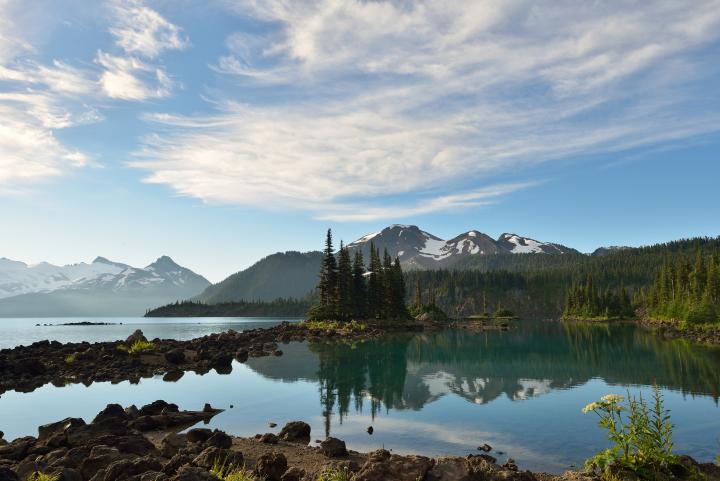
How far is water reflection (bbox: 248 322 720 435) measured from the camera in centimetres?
2825

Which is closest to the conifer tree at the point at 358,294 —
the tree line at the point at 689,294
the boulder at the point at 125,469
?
the tree line at the point at 689,294

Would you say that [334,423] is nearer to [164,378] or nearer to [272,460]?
[272,460]

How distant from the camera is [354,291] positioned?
10250 centimetres

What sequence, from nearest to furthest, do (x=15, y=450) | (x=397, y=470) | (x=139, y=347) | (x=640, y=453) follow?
(x=397, y=470), (x=640, y=453), (x=15, y=450), (x=139, y=347)

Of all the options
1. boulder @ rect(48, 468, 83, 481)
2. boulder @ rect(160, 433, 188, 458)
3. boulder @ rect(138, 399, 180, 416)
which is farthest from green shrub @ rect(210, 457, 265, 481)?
boulder @ rect(138, 399, 180, 416)

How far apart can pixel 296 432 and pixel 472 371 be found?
23824 millimetres

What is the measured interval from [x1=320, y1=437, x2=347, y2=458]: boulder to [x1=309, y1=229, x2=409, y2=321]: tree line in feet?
257

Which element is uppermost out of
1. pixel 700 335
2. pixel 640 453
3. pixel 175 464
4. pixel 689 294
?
pixel 689 294

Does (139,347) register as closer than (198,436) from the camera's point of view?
No

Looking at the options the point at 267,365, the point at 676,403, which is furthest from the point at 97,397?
the point at 676,403

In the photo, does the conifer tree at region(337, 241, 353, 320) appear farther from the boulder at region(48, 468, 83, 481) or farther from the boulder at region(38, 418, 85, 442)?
the boulder at region(48, 468, 83, 481)

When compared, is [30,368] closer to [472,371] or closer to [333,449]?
[333,449]

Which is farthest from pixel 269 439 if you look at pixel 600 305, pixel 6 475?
pixel 600 305

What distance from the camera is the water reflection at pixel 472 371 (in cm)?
2825
